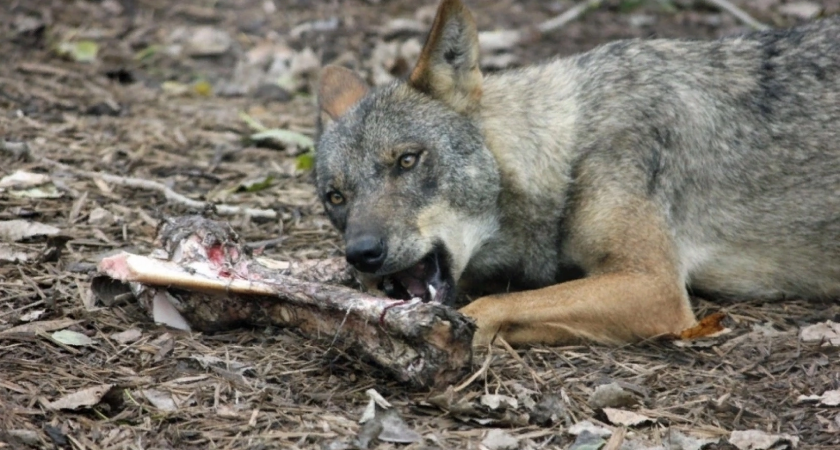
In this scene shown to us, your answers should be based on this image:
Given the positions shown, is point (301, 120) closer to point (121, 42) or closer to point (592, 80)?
point (121, 42)

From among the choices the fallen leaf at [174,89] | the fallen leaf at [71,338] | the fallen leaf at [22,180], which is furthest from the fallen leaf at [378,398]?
the fallen leaf at [174,89]

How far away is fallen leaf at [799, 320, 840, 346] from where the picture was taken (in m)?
5.00

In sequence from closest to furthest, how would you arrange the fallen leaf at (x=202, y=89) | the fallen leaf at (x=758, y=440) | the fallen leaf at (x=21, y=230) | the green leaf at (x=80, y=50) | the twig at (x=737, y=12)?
1. the fallen leaf at (x=758, y=440)
2. the fallen leaf at (x=21, y=230)
3. the fallen leaf at (x=202, y=89)
4. the green leaf at (x=80, y=50)
5. the twig at (x=737, y=12)

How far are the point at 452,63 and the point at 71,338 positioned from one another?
94.8 inches

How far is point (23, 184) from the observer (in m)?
6.45

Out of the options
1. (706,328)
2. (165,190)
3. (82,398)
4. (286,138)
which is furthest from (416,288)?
(286,138)

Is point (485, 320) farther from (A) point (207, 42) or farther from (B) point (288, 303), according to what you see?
(A) point (207, 42)

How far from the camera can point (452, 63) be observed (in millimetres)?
5496

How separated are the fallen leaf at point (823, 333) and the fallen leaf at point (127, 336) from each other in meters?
3.26

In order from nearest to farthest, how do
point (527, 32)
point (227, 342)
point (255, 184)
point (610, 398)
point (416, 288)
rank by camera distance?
point (610, 398) < point (227, 342) < point (416, 288) < point (255, 184) < point (527, 32)

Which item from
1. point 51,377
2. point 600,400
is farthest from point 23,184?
point 600,400

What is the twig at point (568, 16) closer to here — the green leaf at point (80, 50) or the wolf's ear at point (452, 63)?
the green leaf at point (80, 50)

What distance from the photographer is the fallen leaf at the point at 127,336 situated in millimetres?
4750

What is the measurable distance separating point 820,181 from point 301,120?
4.37m
